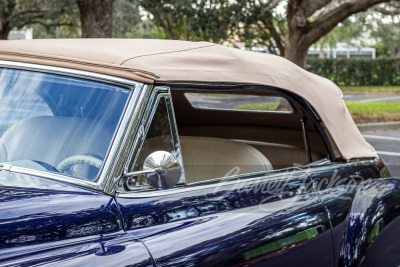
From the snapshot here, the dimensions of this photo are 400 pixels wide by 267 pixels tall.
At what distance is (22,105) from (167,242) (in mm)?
956

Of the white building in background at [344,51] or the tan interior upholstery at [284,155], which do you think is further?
the white building in background at [344,51]

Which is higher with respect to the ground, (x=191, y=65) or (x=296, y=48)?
(x=296, y=48)

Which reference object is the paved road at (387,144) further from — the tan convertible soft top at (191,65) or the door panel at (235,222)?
the door panel at (235,222)

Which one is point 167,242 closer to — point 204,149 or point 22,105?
point 22,105

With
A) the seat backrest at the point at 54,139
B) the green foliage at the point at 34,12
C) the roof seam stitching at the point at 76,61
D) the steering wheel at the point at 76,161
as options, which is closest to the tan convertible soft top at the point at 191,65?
the roof seam stitching at the point at 76,61

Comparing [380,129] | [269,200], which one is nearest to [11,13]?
[380,129]

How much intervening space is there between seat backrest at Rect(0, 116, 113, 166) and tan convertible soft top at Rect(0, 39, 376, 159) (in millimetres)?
250

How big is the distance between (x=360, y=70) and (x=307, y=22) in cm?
1998

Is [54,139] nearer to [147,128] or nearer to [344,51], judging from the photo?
[147,128]

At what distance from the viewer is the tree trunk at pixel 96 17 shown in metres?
11.1

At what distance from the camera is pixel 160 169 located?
2348 mm

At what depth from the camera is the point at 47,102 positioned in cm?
260

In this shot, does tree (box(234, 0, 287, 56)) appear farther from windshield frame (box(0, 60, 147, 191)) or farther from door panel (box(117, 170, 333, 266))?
windshield frame (box(0, 60, 147, 191))

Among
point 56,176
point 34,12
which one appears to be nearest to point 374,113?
point 56,176
